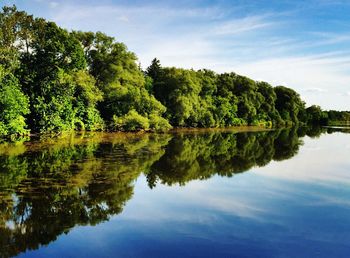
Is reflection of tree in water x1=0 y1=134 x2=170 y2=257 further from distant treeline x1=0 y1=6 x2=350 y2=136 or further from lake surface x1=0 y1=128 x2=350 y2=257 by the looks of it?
distant treeline x1=0 y1=6 x2=350 y2=136

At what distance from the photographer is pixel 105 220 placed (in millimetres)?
11195

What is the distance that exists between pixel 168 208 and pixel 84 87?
33.0 meters

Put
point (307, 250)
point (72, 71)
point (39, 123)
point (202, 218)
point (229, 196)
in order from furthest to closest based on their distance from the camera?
1. point (72, 71)
2. point (39, 123)
3. point (229, 196)
4. point (202, 218)
5. point (307, 250)

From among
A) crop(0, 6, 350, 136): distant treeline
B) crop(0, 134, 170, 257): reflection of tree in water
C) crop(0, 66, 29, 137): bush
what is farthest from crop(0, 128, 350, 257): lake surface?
crop(0, 6, 350, 136): distant treeline

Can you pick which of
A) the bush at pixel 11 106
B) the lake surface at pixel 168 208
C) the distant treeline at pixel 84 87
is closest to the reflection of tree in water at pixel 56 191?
the lake surface at pixel 168 208

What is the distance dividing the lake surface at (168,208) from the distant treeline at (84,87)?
1506 centimetres

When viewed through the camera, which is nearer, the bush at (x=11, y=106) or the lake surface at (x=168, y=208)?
the lake surface at (x=168, y=208)

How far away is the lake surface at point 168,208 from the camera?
9250mm

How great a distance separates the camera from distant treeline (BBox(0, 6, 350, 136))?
36.9 meters

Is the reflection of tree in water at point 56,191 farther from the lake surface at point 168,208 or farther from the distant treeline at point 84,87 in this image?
the distant treeline at point 84,87

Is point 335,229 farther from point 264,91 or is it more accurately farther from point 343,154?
point 264,91

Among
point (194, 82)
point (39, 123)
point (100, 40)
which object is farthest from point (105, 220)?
point (194, 82)

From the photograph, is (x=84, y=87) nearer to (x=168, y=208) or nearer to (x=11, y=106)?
(x=11, y=106)

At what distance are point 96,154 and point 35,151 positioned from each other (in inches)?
160
